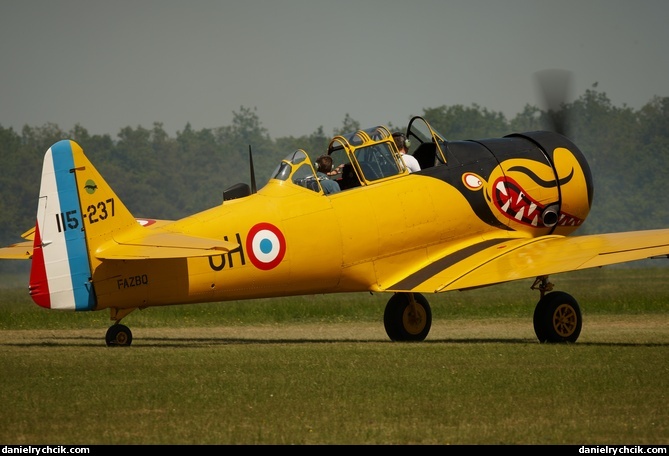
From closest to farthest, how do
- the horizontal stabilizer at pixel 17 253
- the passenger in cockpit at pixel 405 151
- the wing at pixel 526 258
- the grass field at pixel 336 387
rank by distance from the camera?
the grass field at pixel 336 387 < the wing at pixel 526 258 < the passenger in cockpit at pixel 405 151 < the horizontal stabilizer at pixel 17 253

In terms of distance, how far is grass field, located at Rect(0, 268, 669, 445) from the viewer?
8.01 metres

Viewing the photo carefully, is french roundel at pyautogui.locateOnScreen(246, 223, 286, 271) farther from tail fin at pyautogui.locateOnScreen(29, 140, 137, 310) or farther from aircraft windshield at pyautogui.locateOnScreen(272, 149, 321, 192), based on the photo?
tail fin at pyautogui.locateOnScreen(29, 140, 137, 310)

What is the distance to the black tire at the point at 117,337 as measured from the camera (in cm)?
1317

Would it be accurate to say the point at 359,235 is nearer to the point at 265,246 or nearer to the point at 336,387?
the point at 265,246

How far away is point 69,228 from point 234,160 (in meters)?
50.7

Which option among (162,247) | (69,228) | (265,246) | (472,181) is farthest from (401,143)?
(69,228)

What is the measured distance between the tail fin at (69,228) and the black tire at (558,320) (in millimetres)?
4770

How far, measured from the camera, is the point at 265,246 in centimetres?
1293

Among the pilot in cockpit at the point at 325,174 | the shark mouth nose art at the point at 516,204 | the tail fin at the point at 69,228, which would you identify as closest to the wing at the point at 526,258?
the shark mouth nose art at the point at 516,204

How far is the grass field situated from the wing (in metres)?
0.76

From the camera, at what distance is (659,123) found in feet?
201

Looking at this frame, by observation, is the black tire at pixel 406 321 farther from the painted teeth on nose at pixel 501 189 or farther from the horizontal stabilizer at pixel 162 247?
the horizontal stabilizer at pixel 162 247

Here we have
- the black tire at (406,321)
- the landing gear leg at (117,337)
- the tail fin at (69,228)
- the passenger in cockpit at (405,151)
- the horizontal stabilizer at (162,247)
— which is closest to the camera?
the horizontal stabilizer at (162,247)

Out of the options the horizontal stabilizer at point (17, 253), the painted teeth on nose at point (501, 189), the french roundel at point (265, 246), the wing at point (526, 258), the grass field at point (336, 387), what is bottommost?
the grass field at point (336, 387)
